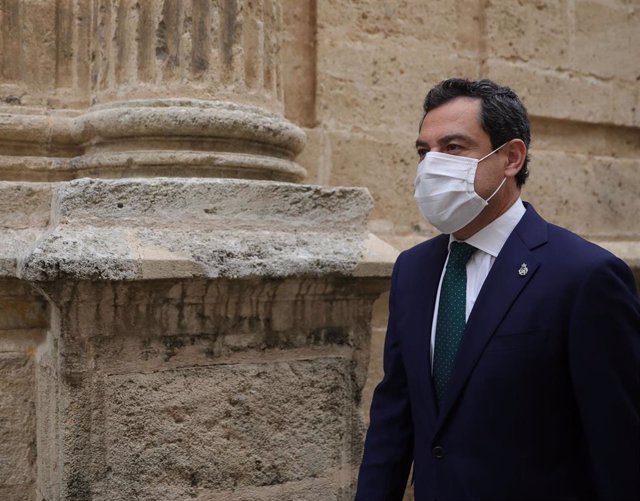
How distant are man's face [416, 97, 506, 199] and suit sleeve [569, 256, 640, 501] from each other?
0.40 metres

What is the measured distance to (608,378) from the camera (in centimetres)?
162

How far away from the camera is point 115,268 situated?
2320mm

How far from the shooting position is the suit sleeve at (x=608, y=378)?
162 centimetres

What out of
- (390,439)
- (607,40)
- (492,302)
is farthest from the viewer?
(607,40)

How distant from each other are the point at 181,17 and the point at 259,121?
464 mm

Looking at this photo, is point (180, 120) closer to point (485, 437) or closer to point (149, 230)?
point (149, 230)

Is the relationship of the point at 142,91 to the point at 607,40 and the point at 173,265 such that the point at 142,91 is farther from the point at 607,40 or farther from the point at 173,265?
the point at 607,40

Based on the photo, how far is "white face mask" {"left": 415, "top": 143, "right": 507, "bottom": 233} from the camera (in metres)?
1.94

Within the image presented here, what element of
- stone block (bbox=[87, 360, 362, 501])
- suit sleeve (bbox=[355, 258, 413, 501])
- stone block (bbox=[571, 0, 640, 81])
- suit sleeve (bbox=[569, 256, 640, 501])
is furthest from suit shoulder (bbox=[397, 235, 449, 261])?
stone block (bbox=[571, 0, 640, 81])

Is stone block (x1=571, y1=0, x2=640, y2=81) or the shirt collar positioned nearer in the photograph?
the shirt collar

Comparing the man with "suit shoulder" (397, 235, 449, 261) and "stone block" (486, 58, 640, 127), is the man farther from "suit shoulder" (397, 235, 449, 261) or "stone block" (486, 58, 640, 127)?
"stone block" (486, 58, 640, 127)

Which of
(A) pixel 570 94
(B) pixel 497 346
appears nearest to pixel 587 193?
(A) pixel 570 94

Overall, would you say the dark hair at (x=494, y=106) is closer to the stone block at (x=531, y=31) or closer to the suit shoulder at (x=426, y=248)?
the suit shoulder at (x=426, y=248)

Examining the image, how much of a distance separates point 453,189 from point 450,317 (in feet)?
1.09
